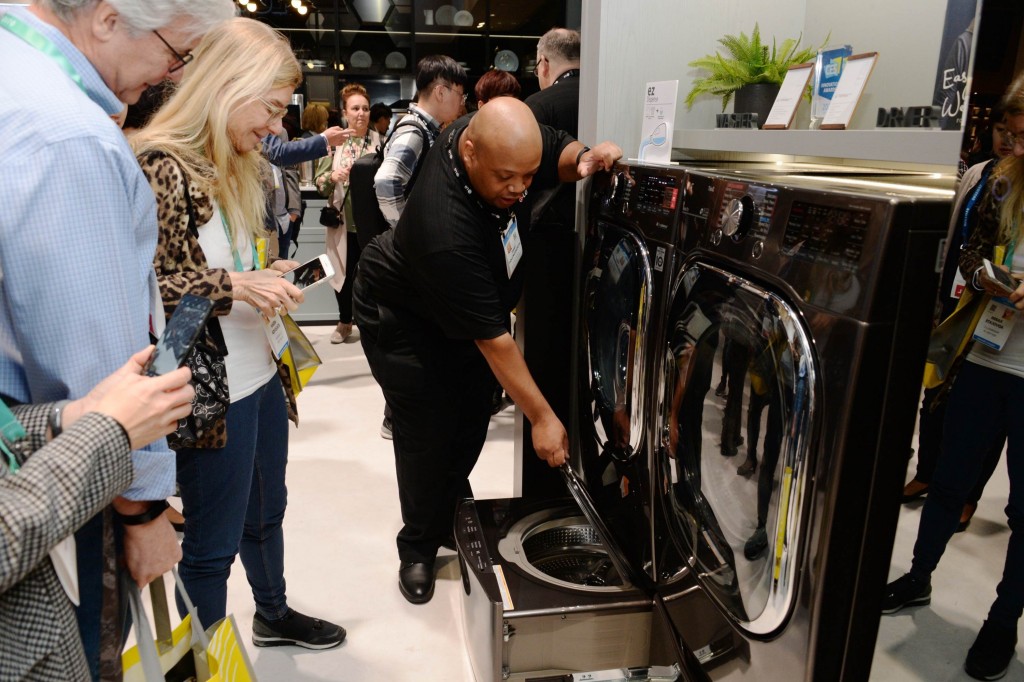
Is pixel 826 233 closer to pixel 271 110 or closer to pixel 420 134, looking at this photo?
pixel 271 110

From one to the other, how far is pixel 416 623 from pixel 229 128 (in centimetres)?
154

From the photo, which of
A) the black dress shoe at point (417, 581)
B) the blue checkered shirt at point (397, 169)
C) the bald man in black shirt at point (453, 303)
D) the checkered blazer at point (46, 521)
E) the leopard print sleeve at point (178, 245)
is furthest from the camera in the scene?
the blue checkered shirt at point (397, 169)

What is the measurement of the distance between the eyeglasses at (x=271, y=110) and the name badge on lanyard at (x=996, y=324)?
1284mm

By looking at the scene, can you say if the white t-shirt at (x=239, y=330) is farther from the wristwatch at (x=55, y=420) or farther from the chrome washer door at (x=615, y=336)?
the chrome washer door at (x=615, y=336)

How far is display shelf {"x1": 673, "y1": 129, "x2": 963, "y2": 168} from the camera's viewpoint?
3.61ft

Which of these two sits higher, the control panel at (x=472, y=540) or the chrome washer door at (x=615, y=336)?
the chrome washer door at (x=615, y=336)

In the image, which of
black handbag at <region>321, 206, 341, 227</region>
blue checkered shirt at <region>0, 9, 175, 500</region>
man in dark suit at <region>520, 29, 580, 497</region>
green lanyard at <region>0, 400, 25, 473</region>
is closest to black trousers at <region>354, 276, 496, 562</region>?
man in dark suit at <region>520, 29, 580, 497</region>

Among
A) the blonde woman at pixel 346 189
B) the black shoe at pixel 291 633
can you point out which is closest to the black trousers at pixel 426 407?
the black shoe at pixel 291 633

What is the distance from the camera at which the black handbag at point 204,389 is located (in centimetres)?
144

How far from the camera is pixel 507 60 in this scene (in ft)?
31.1

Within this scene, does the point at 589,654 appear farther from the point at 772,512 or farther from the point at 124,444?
the point at 124,444

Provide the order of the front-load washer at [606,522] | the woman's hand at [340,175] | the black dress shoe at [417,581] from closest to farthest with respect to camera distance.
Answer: the front-load washer at [606,522], the black dress shoe at [417,581], the woman's hand at [340,175]

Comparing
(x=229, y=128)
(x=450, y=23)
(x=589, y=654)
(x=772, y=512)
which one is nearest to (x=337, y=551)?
(x=589, y=654)

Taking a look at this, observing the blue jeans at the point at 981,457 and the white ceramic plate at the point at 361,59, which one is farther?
the white ceramic plate at the point at 361,59
